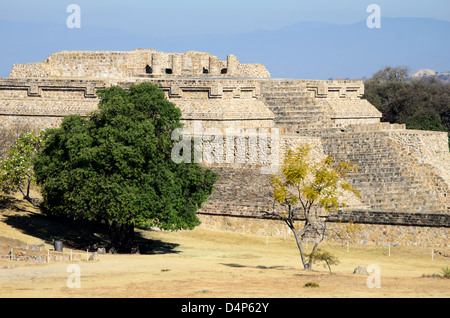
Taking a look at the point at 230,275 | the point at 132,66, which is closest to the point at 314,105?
the point at 132,66

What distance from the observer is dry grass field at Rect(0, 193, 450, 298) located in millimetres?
26781

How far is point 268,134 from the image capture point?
4334cm

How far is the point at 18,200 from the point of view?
4341cm

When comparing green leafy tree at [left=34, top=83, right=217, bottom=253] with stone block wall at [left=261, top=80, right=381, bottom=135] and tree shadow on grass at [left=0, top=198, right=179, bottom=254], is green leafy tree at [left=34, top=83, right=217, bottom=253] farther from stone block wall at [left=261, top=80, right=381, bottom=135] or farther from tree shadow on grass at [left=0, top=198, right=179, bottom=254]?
stone block wall at [left=261, top=80, right=381, bottom=135]

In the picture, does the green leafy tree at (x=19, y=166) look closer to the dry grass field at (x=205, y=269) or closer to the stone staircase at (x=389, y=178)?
the dry grass field at (x=205, y=269)

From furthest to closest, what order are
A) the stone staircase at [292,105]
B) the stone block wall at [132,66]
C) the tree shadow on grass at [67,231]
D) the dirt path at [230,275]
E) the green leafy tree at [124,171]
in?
1. the stone block wall at [132,66]
2. the stone staircase at [292,105]
3. the tree shadow on grass at [67,231]
4. the green leafy tree at [124,171]
5. the dirt path at [230,275]

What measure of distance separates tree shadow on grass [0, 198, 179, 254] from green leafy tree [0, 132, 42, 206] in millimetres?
940

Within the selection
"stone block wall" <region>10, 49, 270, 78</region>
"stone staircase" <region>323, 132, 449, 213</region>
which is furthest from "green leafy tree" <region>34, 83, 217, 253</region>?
"stone block wall" <region>10, 49, 270, 78</region>

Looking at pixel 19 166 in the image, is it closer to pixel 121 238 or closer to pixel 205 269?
pixel 121 238

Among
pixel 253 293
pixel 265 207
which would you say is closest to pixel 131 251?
pixel 265 207

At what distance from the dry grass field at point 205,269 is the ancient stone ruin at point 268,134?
4.37 ft

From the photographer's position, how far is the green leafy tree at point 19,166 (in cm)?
4072

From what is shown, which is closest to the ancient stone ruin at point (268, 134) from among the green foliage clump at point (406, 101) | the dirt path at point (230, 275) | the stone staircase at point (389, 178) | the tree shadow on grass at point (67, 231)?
the stone staircase at point (389, 178)

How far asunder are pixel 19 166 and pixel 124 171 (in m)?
6.71
